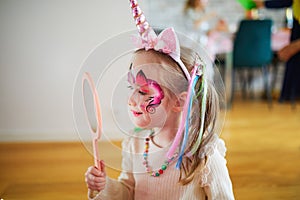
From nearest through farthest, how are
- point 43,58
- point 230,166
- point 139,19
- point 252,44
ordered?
point 139,19 < point 230,166 < point 43,58 < point 252,44

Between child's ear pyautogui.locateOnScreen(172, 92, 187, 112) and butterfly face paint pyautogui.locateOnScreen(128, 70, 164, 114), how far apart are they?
32 mm

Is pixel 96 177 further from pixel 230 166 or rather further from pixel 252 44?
pixel 252 44

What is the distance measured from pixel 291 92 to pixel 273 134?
74 cm

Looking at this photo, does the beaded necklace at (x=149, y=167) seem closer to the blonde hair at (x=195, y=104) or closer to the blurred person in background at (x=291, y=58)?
the blonde hair at (x=195, y=104)

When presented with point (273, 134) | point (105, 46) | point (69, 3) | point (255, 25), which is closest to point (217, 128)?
point (105, 46)

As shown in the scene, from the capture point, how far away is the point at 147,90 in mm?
688

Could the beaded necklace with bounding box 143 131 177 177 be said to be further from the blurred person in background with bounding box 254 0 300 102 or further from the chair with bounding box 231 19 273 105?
the chair with bounding box 231 19 273 105

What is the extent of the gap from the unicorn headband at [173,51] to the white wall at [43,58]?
48.9 inches

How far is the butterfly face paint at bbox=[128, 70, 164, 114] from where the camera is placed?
0.68 m

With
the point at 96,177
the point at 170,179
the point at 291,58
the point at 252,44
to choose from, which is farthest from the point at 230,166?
the point at 252,44

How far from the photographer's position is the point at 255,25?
3.31m

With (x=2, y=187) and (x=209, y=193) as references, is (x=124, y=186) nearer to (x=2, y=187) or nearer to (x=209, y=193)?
(x=209, y=193)

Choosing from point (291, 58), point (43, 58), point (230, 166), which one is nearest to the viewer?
point (291, 58)

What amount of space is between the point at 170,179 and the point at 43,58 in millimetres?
1433
